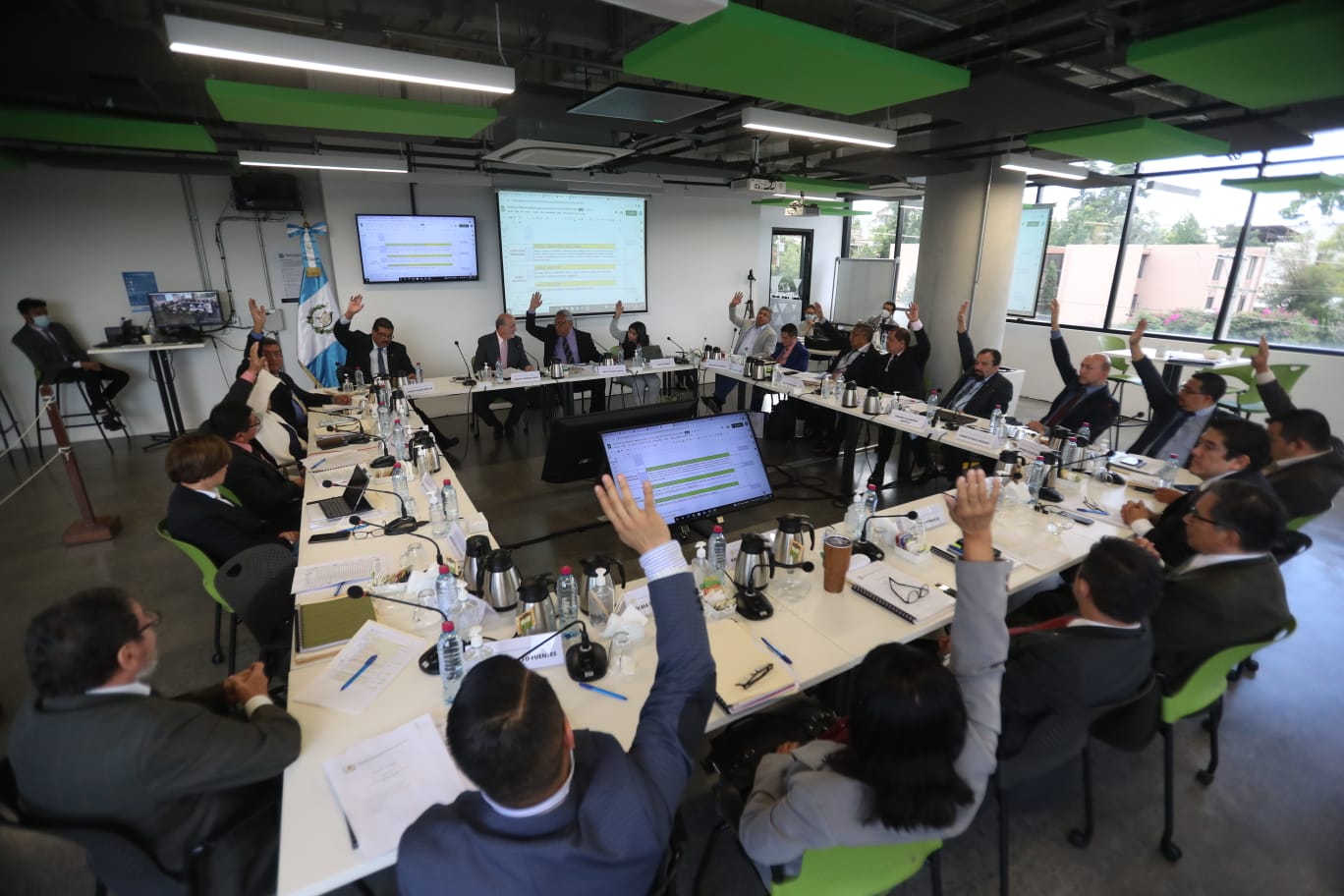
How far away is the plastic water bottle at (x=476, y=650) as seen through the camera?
1847mm

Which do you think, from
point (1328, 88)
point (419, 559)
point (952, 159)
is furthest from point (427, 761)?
point (952, 159)

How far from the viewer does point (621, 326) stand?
9.12m

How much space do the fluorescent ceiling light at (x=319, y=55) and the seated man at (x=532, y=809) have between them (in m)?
3.37

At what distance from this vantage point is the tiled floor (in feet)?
6.89

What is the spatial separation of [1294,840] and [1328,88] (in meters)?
3.83

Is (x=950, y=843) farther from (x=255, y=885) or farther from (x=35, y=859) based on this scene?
(x=35, y=859)

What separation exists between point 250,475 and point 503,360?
13.0 ft

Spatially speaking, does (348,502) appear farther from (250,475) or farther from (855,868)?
(855,868)

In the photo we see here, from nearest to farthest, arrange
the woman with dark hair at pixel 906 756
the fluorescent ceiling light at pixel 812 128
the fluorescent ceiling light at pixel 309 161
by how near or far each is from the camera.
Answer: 1. the woman with dark hair at pixel 906 756
2. the fluorescent ceiling light at pixel 812 128
3. the fluorescent ceiling light at pixel 309 161

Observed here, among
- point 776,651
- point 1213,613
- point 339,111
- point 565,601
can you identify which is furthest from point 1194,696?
point 339,111

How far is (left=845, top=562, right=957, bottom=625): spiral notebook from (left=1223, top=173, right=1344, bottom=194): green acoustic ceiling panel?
270 inches

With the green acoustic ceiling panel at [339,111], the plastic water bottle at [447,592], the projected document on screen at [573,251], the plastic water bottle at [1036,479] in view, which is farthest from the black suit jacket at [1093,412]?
the projected document on screen at [573,251]

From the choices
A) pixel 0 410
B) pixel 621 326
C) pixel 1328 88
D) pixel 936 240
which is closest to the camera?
pixel 1328 88

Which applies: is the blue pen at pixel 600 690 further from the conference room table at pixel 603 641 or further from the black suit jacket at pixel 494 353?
the black suit jacket at pixel 494 353
